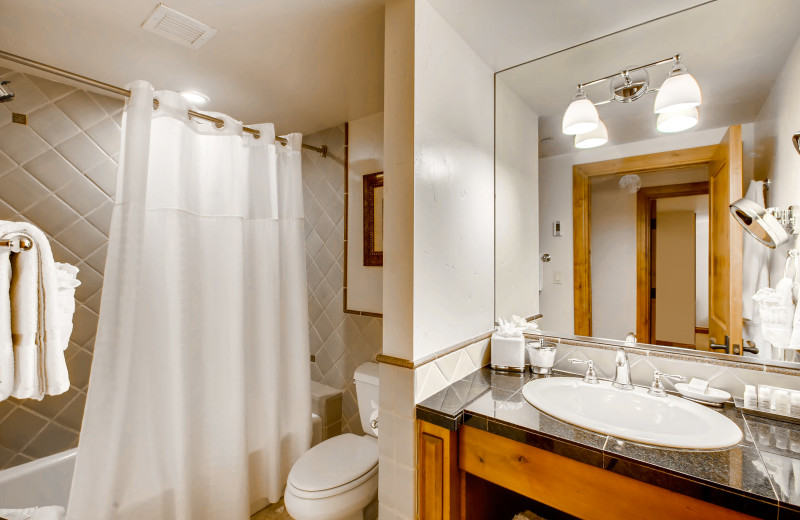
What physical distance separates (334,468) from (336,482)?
10 centimetres

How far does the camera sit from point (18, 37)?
1498 mm

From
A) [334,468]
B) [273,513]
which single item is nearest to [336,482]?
[334,468]

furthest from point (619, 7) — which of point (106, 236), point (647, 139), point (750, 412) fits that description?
point (106, 236)

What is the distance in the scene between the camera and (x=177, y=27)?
1.42 m

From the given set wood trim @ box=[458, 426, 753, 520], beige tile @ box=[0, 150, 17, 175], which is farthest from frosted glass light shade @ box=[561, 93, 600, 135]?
beige tile @ box=[0, 150, 17, 175]

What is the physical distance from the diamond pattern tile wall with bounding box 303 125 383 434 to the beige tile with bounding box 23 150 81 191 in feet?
4.33

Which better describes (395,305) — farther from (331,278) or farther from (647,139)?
(331,278)

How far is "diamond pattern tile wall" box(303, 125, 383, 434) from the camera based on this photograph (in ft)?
7.98

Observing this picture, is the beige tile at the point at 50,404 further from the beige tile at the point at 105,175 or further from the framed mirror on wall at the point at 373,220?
the framed mirror on wall at the point at 373,220

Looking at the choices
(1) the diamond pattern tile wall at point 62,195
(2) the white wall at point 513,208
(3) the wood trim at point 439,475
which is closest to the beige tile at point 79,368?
(1) the diamond pattern tile wall at point 62,195

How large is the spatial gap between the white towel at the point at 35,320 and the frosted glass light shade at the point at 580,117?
6.05 feet

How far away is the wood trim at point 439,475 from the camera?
3.84ft

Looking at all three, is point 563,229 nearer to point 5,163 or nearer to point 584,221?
point 584,221

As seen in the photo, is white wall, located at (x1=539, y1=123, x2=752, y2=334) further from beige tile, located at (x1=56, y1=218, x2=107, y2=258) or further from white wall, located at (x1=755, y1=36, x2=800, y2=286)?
beige tile, located at (x1=56, y1=218, x2=107, y2=258)
